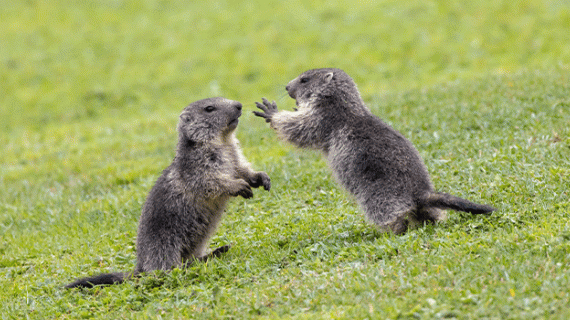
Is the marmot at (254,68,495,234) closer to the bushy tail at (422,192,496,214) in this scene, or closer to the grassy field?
the bushy tail at (422,192,496,214)

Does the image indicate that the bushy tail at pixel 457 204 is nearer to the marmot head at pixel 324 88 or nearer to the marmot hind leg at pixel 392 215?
the marmot hind leg at pixel 392 215

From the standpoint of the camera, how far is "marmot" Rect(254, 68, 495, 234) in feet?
22.4

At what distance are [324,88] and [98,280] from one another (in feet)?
11.7

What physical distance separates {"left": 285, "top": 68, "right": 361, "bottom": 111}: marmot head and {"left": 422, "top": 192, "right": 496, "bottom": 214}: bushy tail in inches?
74.3

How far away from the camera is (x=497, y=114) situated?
10797 millimetres

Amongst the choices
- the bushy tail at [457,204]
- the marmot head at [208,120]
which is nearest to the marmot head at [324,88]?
the marmot head at [208,120]

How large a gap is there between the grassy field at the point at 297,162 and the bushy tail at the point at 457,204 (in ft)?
0.54

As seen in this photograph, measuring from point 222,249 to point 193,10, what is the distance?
859 inches

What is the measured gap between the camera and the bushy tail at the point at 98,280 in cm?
697

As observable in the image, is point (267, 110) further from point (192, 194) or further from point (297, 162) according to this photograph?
point (297, 162)

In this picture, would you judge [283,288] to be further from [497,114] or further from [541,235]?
[497,114]

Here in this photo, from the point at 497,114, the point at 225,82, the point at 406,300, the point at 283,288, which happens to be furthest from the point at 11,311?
the point at 225,82

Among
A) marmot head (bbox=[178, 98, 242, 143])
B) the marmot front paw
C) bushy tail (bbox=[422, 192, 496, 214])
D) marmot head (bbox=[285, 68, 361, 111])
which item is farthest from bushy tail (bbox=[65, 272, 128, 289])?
bushy tail (bbox=[422, 192, 496, 214])

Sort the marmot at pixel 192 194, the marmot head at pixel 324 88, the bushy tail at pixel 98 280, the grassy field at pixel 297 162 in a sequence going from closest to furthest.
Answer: the grassy field at pixel 297 162
the bushy tail at pixel 98 280
the marmot at pixel 192 194
the marmot head at pixel 324 88
